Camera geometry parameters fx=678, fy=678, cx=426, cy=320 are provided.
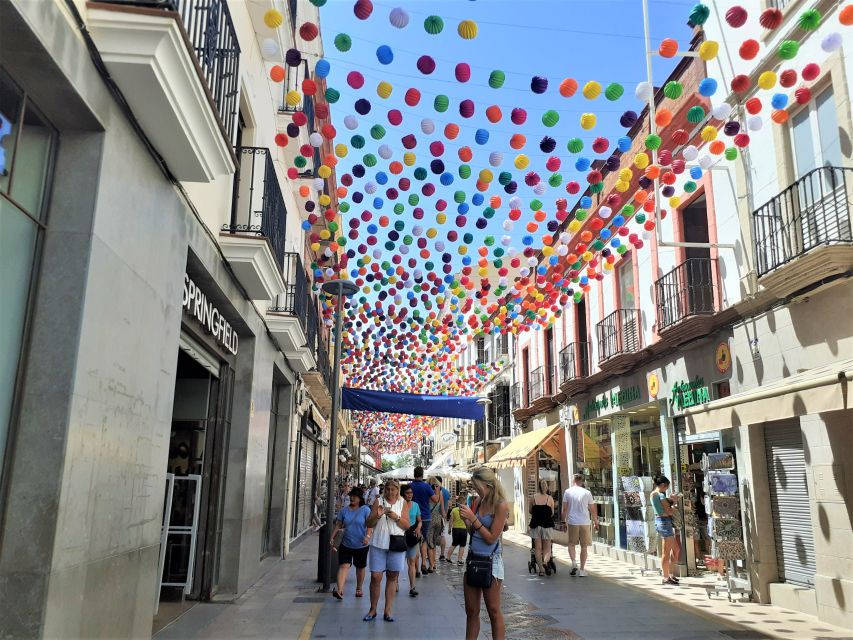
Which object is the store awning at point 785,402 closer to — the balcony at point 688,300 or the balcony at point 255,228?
the balcony at point 688,300

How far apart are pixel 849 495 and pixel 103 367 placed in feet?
24.8

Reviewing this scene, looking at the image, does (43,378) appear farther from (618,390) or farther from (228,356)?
(618,390)

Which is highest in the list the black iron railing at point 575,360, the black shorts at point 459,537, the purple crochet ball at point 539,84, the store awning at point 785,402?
the purple crochet ball at point 539,84

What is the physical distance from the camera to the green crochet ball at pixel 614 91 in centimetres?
731

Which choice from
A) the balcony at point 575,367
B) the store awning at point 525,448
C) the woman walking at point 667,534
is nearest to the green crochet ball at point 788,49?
the woman walking at point 667,534

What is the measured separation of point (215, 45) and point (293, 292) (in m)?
6.30

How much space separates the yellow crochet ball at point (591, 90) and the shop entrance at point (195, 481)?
5135mm

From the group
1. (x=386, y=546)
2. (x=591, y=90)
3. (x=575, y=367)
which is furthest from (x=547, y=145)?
(x=575, y=367)

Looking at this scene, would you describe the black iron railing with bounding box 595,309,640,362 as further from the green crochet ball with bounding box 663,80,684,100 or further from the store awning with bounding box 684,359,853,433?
the green crochet ball with bounding box 663,80,684,100

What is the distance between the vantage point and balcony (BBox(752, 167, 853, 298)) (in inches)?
291

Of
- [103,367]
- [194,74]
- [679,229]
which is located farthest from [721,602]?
[194,74]

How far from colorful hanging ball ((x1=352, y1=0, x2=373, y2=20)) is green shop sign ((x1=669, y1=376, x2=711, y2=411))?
811cm

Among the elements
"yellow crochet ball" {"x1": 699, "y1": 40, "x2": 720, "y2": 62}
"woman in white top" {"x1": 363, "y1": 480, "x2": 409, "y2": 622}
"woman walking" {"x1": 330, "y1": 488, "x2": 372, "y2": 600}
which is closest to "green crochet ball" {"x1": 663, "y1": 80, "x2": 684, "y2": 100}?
"yellow crochet ball" {"x1": 699, "y1": 40, "x2": 720, "y2": 62}

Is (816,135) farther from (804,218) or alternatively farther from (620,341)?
(620,341)
